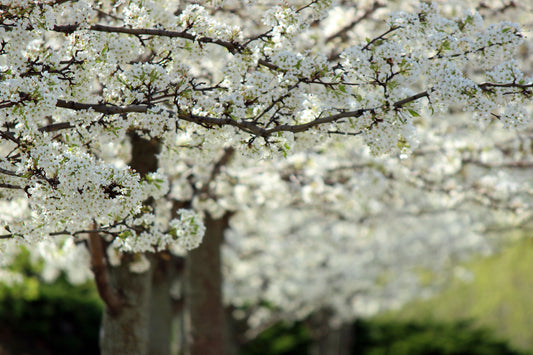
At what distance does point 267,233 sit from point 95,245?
321 inches

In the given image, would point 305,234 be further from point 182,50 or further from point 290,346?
point 182,50

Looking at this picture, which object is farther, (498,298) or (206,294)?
(498,298)

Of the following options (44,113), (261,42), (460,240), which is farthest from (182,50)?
(460,240)

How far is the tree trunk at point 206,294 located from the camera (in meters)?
7.77

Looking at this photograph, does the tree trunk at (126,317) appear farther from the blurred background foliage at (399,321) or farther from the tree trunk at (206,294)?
the blurred background foliage at (399,321)

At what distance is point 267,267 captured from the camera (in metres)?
13.8

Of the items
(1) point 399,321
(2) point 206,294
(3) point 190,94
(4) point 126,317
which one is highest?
(1) point 399,321

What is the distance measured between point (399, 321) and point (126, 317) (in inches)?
457

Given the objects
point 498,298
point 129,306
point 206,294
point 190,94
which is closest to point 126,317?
point 129,306

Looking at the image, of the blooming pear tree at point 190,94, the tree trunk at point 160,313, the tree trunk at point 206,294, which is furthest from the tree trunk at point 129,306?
the tree trunk at point 160,313

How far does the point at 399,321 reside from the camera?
600 inches

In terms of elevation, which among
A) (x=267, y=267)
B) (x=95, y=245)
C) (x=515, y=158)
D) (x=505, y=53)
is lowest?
(x=95, y=245)

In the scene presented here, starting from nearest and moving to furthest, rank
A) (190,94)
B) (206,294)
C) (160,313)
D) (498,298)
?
(190,94) → (206,294) → (160,313) → (498,298)

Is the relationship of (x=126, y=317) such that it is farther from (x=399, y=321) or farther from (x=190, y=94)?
(x=399, y=321)
